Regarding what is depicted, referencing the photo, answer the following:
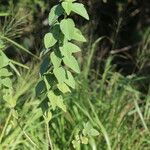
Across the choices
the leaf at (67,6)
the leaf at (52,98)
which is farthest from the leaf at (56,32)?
the leaf at (52,98)

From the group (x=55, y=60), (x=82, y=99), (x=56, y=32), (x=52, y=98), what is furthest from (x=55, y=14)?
(x=82, y=99)

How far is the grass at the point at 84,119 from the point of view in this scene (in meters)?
3.52

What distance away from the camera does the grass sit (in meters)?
3.52

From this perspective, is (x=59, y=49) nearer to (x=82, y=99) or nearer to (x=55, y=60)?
(x=55, y=60)

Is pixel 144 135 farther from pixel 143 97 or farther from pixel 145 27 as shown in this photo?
pixel 145 27

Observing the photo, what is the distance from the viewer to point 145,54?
4.14 meters

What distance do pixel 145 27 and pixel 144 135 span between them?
2430 millimetres

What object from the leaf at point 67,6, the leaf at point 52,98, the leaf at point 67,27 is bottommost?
the leaf at point 52,98

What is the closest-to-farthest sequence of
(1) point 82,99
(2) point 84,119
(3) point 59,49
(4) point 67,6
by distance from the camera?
(4) point 67,6
(3) point 59,49
(2) point 84,119
(1) point 82,99

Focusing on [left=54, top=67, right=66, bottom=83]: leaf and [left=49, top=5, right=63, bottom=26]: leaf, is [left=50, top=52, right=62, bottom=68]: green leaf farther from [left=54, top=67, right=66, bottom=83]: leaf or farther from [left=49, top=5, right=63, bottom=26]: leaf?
[left=49, top=5, right=63, bottom=26]: leaf

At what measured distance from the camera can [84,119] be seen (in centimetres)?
372

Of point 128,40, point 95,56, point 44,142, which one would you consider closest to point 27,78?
point 44,142

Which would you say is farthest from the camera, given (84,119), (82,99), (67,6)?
(82,99)

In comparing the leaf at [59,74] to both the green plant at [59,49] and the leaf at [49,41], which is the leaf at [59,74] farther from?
the leaf at [49,41]
